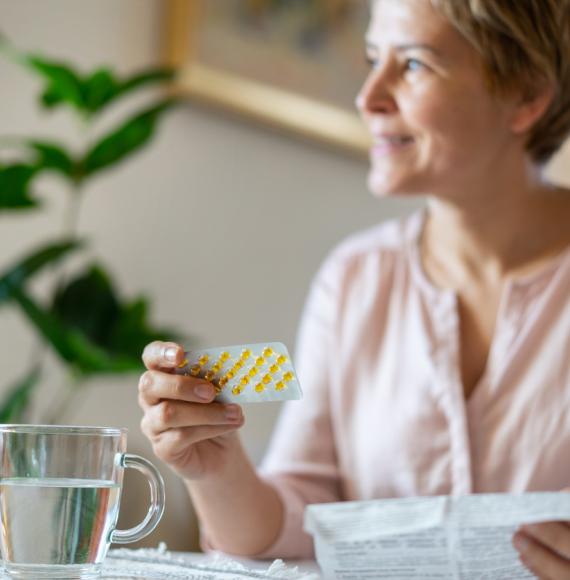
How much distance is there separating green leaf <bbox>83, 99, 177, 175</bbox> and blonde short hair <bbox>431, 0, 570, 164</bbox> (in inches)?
24.7

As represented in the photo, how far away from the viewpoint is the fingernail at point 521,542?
0.70 meters

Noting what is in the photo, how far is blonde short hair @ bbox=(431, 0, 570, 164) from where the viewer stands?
1.22 m

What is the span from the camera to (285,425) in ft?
4.34

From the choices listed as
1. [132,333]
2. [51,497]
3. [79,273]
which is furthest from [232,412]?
[79,273]

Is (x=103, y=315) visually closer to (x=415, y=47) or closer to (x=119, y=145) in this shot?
(x=119, y=145)

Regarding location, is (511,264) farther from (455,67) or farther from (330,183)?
(330,183)

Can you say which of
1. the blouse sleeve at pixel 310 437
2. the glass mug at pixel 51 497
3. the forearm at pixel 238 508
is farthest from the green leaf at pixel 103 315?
the glass mug at pixel 51 497

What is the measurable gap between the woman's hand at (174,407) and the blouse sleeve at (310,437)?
1.05 feet

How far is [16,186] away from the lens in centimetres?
151

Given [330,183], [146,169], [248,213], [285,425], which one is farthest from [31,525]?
[330,183]

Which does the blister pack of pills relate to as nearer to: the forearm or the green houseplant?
the forearm

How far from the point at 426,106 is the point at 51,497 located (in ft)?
2.55

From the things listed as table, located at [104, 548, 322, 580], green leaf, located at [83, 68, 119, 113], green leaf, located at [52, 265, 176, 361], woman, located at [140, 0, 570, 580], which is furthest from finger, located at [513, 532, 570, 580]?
green leaf, located at [83, 68, 119, 113]

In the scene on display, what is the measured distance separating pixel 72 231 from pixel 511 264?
878 millimetres
